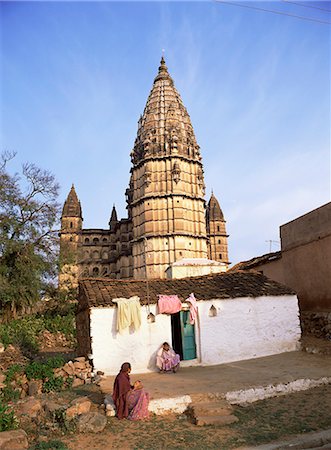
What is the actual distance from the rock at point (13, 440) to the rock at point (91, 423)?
991 mm

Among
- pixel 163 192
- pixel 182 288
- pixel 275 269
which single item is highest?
pixel 163 192

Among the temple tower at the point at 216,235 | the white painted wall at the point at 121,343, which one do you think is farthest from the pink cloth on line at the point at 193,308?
the temple tower at the point at 216,235

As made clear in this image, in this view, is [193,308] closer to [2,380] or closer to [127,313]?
[127,313]

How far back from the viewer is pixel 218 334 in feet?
39.8

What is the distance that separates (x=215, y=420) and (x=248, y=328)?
572 centimetres

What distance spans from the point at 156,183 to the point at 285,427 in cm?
4158

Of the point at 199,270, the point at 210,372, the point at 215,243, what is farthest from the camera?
the point at 215,243

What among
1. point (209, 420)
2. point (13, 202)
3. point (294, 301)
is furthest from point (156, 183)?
point (209, 420)

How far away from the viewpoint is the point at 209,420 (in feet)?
23.3

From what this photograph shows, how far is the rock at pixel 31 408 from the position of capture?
7647 mm

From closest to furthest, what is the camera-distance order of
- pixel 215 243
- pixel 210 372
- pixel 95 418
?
pixel 95 418, pixel 210 372, pixel 215 243

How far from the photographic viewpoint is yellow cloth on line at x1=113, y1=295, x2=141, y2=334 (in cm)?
1108

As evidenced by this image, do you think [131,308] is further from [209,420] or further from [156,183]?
[156,183]

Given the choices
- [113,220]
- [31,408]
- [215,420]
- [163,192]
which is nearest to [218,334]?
[215,420]
